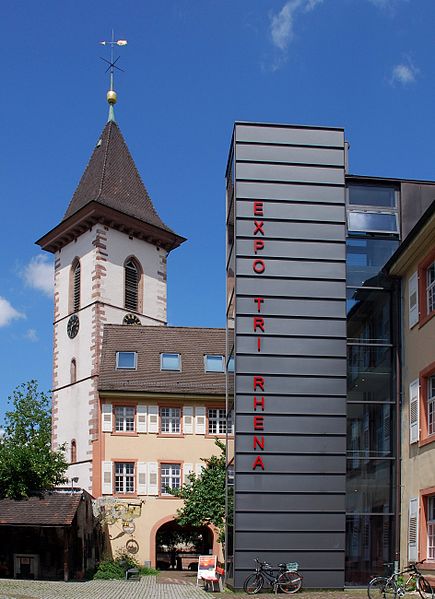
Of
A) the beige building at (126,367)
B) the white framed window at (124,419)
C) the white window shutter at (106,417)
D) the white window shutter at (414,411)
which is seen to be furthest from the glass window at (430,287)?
the white window shutter at (106,417)

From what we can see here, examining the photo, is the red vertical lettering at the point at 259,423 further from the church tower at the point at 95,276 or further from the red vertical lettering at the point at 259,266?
the church tower at the point at 95,276

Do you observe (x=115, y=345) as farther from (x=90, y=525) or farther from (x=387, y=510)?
(x=387, y=510)

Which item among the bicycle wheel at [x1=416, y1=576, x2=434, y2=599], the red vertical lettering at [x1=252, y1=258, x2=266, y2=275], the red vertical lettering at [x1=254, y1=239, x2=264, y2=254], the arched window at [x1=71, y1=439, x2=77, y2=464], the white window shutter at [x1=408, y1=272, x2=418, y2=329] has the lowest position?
the bicycle wheel at [x1=416, y1=576, x2=434, y2=599]

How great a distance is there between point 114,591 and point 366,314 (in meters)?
9.29

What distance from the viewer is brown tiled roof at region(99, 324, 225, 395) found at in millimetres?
38156

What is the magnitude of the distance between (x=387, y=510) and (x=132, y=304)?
25754 mm

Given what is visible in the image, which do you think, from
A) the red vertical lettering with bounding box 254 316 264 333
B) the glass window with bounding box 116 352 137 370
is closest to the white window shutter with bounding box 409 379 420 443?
the red vertical lettering with bounding box 254 316 264 333

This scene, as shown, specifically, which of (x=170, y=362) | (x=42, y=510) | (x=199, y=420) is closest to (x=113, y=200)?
(x=170, y=362)

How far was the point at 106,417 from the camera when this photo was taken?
37.7m

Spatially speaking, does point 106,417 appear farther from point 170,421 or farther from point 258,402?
point 258,402

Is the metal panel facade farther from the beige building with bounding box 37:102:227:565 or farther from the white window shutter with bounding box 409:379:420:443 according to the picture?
the beige building with bounding box 37:102:227:565

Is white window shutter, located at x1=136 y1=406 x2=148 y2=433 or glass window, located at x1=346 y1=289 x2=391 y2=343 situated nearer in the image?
glass window, located at x1=346 y1=289 x2=391 y2=343

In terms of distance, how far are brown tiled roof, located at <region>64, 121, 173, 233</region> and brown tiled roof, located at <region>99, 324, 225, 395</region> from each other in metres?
7.22

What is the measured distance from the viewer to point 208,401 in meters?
38.4
